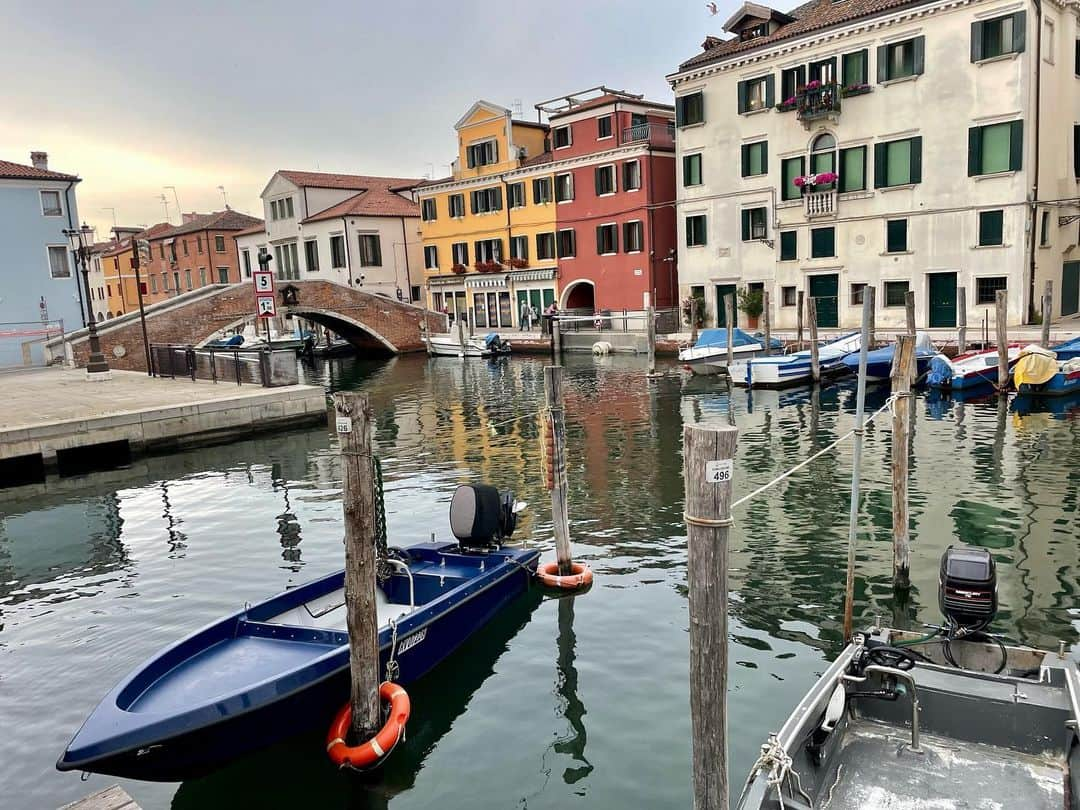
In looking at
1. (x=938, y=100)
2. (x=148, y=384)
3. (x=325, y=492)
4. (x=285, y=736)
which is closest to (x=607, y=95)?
(x=938, y=100)

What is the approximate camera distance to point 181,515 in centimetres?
1391

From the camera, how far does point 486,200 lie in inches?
1748

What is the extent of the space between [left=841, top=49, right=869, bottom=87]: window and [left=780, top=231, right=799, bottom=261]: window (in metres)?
5.53

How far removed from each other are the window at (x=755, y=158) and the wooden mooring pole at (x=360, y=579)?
3012cm

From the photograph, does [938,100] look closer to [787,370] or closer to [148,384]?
[787,370]

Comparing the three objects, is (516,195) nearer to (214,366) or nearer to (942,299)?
(942,299)

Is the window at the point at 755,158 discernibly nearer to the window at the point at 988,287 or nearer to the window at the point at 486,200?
the window at the point at 988,287

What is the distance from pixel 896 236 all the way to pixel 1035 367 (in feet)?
34.8

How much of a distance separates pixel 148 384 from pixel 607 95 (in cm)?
2379

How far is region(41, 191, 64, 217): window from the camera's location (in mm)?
39312

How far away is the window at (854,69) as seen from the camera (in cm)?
2947

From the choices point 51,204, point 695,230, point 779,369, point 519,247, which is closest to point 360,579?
point 779,369

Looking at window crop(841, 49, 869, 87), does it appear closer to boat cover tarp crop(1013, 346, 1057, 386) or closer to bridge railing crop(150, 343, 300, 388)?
boat cover tarp crop(1013, 346, 1057, 386)

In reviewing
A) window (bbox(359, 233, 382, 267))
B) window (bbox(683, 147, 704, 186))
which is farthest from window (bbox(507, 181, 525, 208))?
window (bbox(359, 233, 382, 267))
